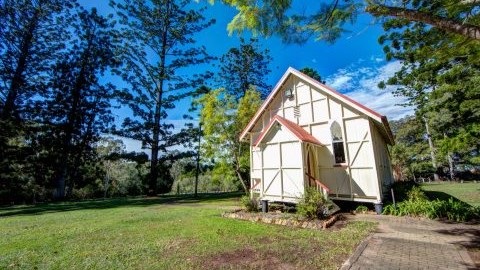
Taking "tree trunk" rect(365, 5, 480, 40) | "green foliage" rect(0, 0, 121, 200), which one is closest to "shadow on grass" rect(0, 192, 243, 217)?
"green foliage" rect(0, 0, 121, 200)

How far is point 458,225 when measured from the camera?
812 cm

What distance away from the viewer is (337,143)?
12.1 meters

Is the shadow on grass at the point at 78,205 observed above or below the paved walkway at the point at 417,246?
above

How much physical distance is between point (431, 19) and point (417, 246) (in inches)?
197

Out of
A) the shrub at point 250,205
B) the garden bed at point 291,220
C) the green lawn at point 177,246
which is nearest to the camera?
the green lawn at point 177,246

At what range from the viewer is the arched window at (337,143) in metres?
12.0

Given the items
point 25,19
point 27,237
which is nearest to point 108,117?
point 25,19

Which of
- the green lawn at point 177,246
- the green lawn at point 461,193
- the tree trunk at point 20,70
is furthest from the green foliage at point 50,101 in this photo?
the green lawn at point 461,193

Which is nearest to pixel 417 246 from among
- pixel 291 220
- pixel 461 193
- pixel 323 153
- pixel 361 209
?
pixel 291 220

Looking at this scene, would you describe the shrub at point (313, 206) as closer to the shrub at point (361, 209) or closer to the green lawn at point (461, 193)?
the shrub at point (361, 209)

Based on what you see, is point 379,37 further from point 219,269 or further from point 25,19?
point 25,19

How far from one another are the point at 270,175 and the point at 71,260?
7816 mm

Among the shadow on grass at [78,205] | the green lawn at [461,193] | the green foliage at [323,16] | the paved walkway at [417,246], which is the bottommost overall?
the paved walkway at [417,246]

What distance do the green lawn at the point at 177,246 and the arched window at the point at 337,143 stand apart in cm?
395
